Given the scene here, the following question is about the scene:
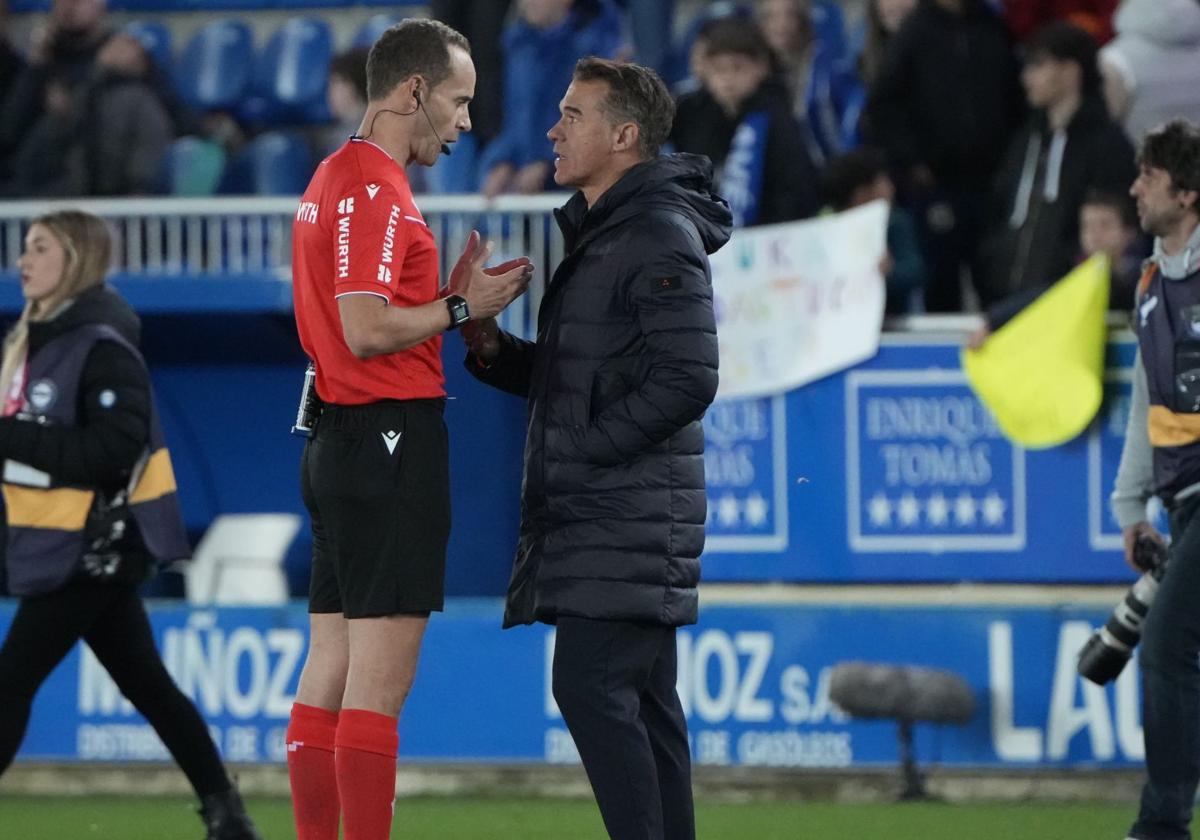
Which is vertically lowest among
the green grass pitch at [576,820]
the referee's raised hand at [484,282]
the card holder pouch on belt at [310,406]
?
the green grass pitch at [576,820]

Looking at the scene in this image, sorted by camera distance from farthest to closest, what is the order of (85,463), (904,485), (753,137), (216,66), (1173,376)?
(216,66) → (753,137) → (904,485) → (85,463) → (1173,376)

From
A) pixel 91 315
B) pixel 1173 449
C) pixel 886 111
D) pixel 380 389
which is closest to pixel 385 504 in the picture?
pixel 380 389

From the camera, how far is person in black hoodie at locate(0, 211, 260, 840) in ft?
19.9

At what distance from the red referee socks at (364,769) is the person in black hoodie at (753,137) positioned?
13.4ft

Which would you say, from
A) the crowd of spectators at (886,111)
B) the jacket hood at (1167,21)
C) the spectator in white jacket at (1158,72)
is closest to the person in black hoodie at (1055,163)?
the crowd of spectators at (886,111)

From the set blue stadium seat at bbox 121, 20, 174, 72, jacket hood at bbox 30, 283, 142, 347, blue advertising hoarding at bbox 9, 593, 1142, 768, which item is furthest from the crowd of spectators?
jacket hood at bbox 30, 283, 142, 347

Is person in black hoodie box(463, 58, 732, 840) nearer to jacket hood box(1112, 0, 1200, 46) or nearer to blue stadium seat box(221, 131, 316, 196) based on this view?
jacket hood box(1112, 0, 1200, 46)

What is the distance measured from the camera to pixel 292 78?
1123cm

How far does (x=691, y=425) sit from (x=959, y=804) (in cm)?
314

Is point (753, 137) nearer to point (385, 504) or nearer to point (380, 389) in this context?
point (380, 389)

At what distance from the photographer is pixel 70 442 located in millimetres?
6051

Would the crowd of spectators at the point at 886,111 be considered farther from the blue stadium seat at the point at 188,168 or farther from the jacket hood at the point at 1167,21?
the blue stadium seat at the point at 188,168

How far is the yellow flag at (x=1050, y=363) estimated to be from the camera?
25.5ft

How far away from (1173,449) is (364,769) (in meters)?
2.41
